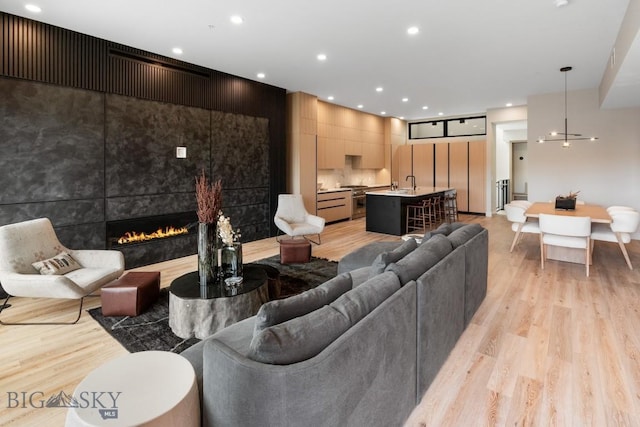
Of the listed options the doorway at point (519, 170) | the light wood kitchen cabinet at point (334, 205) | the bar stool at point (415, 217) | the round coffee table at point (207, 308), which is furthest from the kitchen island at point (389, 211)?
the doorway at point (519, 170)

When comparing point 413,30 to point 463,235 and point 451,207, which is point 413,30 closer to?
point 463,235

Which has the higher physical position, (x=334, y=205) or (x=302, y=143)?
(x=302, y=143)

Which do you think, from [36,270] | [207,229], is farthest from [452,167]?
[36,270]

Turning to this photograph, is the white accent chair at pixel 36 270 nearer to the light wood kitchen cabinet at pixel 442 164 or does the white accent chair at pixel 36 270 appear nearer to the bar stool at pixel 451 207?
the bar stool at pixel 451 207

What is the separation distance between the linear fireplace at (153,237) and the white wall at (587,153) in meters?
7.62

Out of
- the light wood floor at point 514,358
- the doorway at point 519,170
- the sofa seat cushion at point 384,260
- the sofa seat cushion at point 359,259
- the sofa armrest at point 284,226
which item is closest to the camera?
the light wood floor at point 514,358

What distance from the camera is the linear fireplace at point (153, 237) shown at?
16.1 feet

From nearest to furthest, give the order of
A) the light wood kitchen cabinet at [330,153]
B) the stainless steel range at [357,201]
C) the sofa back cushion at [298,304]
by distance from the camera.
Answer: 1. the sofa back cushion at [298,304]
2. the light wood kitchen cabinet at [330,153]
3. the stainless steel range at [357,201]

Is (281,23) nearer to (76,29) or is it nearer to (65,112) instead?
(76,29)

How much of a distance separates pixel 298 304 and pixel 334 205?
23.8 feet

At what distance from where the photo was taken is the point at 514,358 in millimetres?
2529

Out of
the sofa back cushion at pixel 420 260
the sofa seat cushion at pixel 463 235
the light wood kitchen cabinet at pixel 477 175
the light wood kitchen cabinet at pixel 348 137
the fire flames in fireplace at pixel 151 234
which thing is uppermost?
the light wood kitchen cabinet at pixel 348 137

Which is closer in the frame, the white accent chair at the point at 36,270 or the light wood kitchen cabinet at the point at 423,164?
the white accent chair at the point at 36,270

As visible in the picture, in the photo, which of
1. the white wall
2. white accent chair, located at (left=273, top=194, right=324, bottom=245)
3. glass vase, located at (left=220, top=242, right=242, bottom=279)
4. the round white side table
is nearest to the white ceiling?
the white wall
